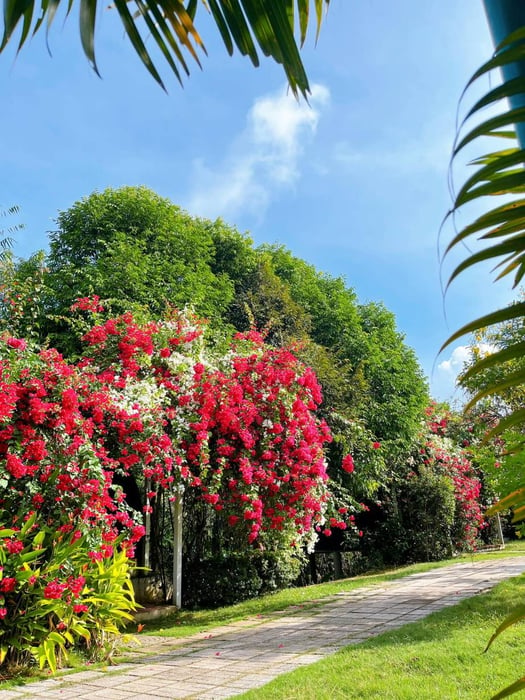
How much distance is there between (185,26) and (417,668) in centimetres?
465

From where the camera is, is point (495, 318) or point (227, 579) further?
point (227, 579)

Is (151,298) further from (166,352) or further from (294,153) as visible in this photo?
(294,153)

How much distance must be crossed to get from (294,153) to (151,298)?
8654mm

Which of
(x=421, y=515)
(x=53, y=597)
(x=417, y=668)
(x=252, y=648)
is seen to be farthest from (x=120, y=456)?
(x=421, y=515)

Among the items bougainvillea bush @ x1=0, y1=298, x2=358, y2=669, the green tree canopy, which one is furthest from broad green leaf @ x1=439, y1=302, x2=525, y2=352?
the green tree canopy

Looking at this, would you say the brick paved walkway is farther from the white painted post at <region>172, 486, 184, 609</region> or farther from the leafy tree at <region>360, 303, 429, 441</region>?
the leafy tree at <region>360, 303, 429, 441</region>

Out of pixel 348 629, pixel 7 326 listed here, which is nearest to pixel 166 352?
pixel 7 326

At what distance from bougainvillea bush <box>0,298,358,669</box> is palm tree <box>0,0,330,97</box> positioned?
468 cm

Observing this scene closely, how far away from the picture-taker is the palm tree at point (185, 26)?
100 centimetres

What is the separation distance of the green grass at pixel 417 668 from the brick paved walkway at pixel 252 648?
0.36 meters

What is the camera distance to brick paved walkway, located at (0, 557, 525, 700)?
4648mm

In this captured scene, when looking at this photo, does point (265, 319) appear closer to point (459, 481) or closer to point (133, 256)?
point (133, 256)

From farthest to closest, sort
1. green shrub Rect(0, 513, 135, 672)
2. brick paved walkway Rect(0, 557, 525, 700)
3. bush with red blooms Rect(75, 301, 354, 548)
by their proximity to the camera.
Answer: bush with red blooms Rect(75, 301, 354, 548) < green shrub Rect(0, 513, 135, 672) < brick paved walkway Rect(0, 557, 525, 700)

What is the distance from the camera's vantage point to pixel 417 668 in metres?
4.47
